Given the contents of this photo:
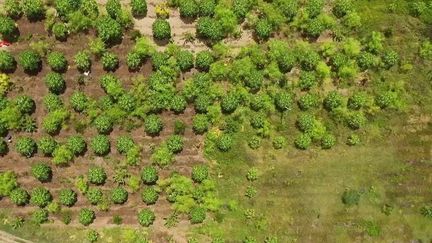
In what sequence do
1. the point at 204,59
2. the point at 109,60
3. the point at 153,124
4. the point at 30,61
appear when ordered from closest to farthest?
the point at 30,61 → the point at 109,60 → the point at 153,124 → the point at 204,59

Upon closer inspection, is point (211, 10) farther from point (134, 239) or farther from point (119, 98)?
point (134, 239)

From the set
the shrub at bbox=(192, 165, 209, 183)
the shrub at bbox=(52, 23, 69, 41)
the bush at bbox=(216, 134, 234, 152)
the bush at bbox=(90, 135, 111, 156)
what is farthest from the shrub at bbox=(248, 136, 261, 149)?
the shrub at bbox=(52, 23, 69, 41)

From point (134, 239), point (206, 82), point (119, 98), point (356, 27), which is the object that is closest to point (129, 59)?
point (119, 98)

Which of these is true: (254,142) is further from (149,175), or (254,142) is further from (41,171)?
(41,171)

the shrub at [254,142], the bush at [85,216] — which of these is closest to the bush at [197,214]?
the shrub at [254,142]

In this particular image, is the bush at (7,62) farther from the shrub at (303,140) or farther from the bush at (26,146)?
the shrub at (303,140)

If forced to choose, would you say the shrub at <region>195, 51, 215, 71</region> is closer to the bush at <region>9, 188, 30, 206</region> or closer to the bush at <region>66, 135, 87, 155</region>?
the bush at <region>66, 135, 87, 155</region>

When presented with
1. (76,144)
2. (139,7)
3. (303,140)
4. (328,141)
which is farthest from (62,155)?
(328,141)
